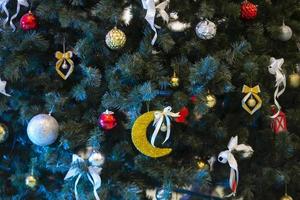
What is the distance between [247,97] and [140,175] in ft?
1.23

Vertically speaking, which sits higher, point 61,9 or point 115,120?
point 61,9

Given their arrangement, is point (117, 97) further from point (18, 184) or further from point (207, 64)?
point (18, 184)

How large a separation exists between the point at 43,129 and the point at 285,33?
791mm

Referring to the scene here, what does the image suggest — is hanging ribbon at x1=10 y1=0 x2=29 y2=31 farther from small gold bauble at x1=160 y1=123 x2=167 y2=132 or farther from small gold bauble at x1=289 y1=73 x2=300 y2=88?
small gold bauble at x1=289 y1=73 x2=300 y2=88

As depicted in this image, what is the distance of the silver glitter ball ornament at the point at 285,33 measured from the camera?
1357mm

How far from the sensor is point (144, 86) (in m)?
1.09

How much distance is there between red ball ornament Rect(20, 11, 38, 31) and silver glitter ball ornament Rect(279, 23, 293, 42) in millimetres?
747

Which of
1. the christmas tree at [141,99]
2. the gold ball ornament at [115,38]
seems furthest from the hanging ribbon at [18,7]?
the gold ball ornament at [115,38]

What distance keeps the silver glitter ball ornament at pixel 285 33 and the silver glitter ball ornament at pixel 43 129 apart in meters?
0.74

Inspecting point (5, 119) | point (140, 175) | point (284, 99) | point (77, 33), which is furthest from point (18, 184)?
point (284, 99)

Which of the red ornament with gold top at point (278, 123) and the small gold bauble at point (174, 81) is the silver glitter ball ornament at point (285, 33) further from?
the small gold bauble at point (174, 81)

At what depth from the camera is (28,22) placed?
1.20 metres

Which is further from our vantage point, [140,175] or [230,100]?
[230,100]

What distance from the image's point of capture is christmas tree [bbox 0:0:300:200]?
3.73 ft
